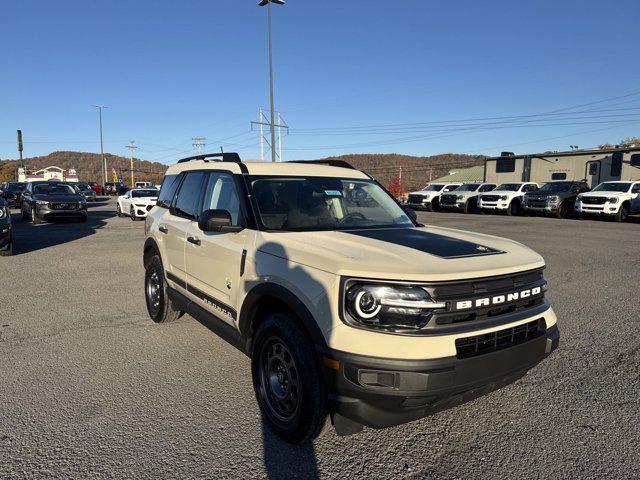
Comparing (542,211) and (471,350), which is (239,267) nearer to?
(471,350)

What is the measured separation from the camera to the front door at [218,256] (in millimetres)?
3389

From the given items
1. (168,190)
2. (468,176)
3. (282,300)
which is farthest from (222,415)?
(468,176)

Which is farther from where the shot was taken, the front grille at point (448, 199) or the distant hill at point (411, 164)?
the distant hill at point (411, 164)

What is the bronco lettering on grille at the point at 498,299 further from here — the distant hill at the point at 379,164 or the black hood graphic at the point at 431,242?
the distant hill at the point at 379,164

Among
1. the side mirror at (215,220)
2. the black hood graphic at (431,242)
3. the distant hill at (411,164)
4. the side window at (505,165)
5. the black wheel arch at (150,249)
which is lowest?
the black wheel arch at (150,249)

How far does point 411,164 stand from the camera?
10975 centimetres

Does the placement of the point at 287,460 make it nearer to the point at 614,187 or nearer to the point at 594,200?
the point at 594,200

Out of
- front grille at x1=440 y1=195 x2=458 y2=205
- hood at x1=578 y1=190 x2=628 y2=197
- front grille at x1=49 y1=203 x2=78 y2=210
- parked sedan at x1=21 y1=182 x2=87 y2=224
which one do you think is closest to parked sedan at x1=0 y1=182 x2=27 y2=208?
parked sedan at x1=21 y1=182 x2=87 y2=224

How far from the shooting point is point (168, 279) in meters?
4.80

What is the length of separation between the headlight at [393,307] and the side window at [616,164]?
108 feet

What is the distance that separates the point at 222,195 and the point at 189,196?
2.75 feet

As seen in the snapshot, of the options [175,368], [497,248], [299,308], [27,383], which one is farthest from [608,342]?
A: [27,383]

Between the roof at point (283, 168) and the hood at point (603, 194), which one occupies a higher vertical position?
the roof at point (283, 168)

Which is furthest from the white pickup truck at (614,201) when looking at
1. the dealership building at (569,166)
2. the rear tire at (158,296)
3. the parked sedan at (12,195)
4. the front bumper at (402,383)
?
the parked sedan at (12,195)
